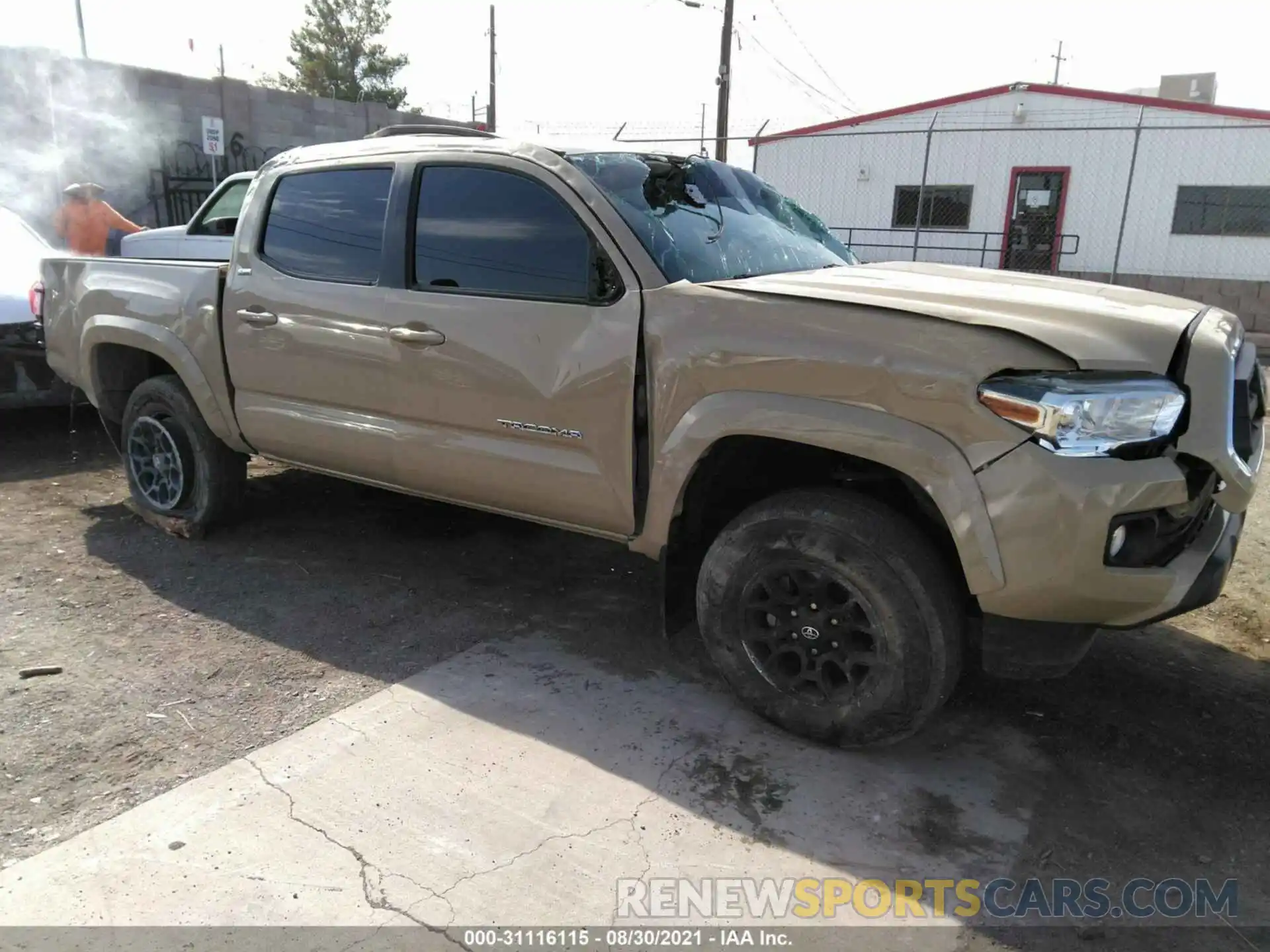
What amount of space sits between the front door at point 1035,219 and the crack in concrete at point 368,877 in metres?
18.2

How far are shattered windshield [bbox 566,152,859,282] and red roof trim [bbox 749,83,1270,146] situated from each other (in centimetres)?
1299

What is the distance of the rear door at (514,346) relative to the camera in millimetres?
3217

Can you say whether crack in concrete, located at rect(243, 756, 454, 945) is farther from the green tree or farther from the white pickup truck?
the green tree

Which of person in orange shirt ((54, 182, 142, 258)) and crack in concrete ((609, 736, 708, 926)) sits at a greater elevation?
person in orange shirt ((54, 182, 142, 258))

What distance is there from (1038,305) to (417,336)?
2.22 metres

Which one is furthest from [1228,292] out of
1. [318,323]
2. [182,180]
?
[182,180]

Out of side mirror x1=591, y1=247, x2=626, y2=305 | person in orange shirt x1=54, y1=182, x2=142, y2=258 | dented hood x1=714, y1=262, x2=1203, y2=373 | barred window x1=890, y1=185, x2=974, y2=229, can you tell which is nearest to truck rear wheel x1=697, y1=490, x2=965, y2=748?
dented hood x1=714, y1=262, x2=1203, y2=373

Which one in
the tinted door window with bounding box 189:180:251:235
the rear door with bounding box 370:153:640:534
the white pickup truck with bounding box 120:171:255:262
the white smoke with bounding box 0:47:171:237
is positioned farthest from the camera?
the white smoke with bounding box 0:47:171:237

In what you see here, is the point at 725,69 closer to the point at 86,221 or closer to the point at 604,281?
the point at 86,221

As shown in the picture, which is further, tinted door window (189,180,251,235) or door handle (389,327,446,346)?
tinted door window (189,180,251,235)

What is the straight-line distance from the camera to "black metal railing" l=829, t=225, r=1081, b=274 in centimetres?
1806

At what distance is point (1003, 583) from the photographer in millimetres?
2551

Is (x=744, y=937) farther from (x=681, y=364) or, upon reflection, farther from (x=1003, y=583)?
(x=681, y=364)

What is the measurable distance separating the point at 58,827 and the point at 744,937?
1.94 meters
